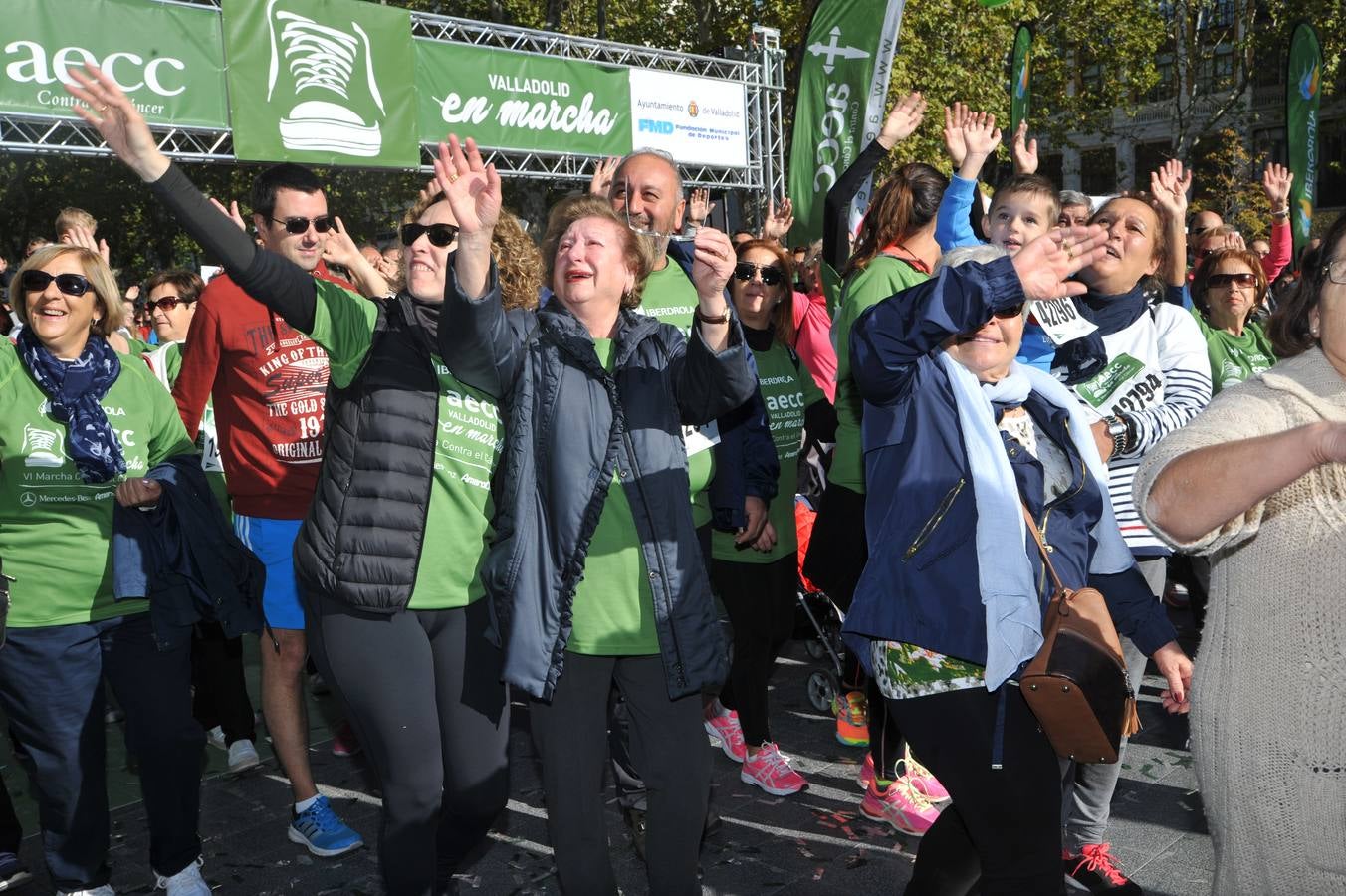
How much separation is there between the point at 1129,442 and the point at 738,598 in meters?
1.75

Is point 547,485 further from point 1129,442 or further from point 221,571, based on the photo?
→ point 1129,442

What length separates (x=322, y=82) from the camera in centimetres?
1055

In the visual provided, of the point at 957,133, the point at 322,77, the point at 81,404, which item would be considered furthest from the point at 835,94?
the point at 81,404

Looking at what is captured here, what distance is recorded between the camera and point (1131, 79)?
32688 mm

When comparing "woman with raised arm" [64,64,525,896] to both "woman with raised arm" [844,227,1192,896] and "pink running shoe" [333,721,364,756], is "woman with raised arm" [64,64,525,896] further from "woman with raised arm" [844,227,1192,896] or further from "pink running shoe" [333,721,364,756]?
"pink running shoe" [333,721,364,756]

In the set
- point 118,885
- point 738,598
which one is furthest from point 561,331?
point 118,885

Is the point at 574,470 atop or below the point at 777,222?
below

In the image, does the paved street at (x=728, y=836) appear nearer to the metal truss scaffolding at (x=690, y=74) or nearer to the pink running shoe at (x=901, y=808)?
the pink running shoe at (x=901, y=808)

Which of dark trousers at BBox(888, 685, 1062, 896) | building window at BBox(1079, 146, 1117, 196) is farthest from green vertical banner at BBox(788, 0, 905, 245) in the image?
building window at BBox(1079, 146, 1117, 196)

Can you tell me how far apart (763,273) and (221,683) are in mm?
3072

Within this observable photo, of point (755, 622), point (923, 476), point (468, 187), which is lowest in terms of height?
point (755, 622)

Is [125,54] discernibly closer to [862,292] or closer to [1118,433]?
[862,292]

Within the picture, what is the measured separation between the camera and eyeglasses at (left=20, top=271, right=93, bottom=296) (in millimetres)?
3902

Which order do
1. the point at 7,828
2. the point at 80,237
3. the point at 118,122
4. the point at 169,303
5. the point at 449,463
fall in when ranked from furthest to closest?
1. the point at 169,303
2. the point at 80,237
3. the point at 7,828
4. the point at 449,463
5. the point at 118,122
